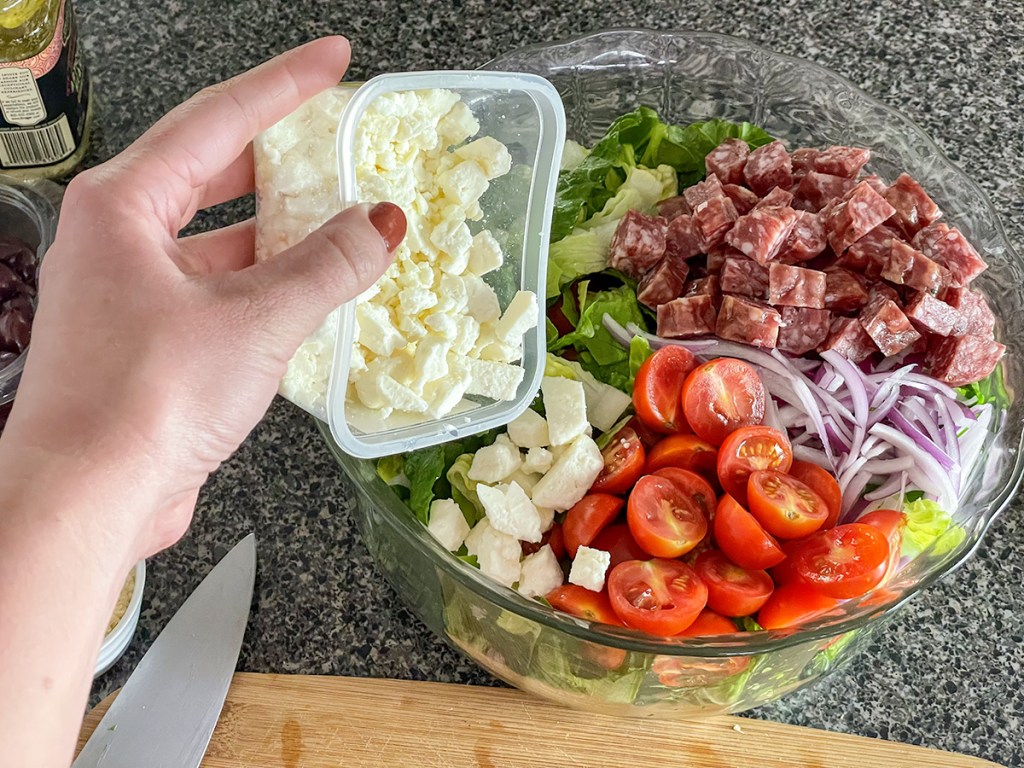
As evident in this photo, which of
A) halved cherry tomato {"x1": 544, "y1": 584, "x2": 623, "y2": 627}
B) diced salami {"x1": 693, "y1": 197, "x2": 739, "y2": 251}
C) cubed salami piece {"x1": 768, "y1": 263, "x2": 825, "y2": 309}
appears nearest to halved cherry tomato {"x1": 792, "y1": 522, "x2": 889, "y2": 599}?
halved cherry tomato {"x1": 544, "y1": 584, "x2": 623, "y2": 627}

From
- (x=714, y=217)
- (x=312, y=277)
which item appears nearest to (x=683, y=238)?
(x=714, y=217)

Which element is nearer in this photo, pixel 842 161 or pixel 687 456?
pixel 687 456

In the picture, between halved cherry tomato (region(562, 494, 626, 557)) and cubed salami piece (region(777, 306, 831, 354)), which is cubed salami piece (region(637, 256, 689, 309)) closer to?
cubed salami piece (region(777, 306, 831, 354))

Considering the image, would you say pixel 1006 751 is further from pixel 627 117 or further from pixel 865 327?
pixel 627 117

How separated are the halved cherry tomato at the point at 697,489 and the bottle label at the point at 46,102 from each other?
1067 millimetres

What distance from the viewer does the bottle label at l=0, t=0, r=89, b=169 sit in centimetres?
142

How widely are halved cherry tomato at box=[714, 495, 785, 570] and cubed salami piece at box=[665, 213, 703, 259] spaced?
0.41 metres

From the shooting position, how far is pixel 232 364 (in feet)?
2.91

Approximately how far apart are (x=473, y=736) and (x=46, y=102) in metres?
1.13

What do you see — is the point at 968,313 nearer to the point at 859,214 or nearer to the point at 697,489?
the point at 859,214

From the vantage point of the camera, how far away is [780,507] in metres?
1.17

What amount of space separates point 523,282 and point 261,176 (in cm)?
35

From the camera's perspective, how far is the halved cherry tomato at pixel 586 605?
1182mm

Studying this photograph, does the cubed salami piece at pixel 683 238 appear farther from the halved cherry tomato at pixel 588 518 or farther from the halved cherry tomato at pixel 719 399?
the halved cherry tomato at pixel 588 518
